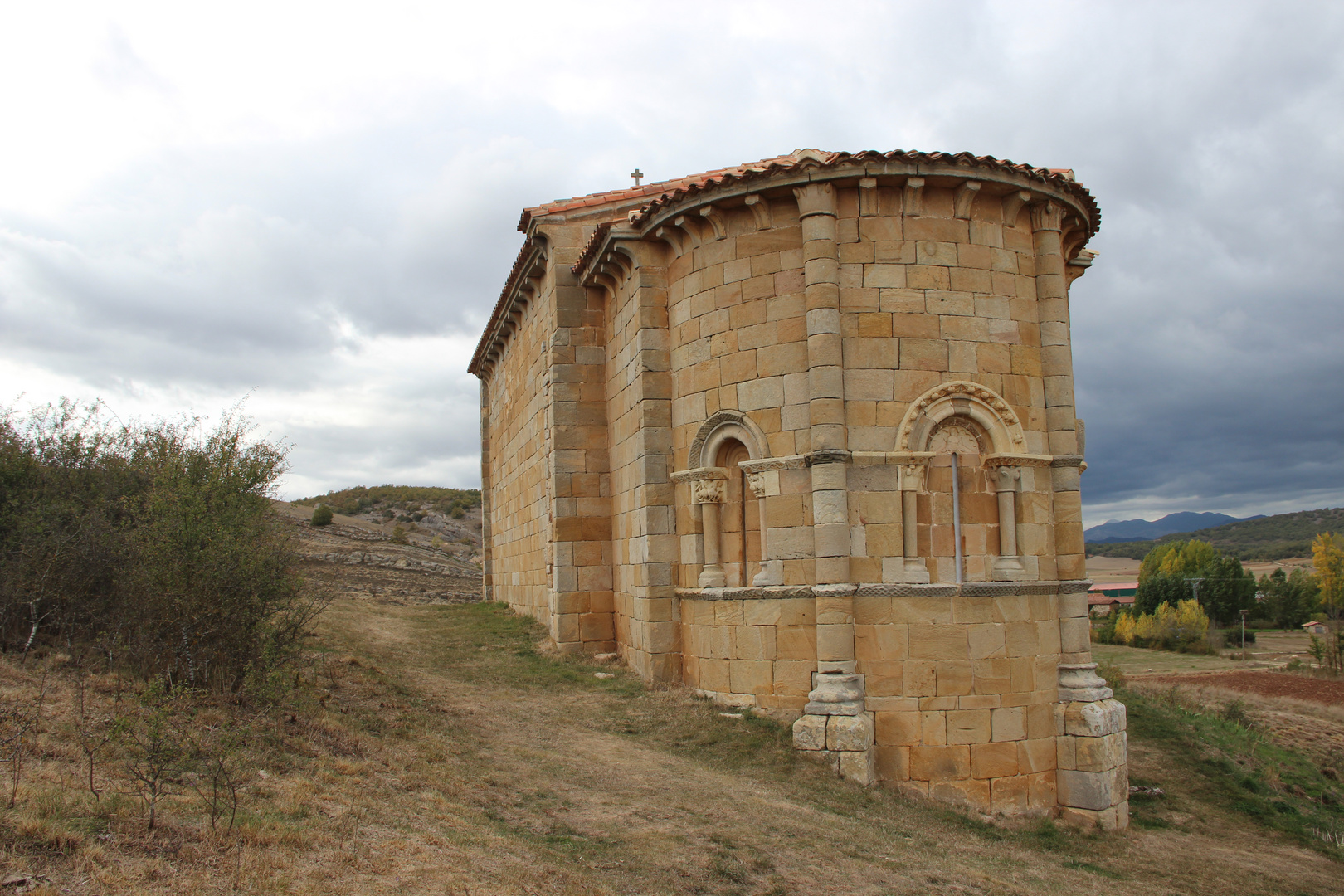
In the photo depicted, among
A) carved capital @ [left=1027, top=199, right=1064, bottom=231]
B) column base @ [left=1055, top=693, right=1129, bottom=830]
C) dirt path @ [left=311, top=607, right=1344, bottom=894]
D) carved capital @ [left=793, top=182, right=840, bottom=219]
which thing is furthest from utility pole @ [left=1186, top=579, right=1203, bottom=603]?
carved capital @ [left=793, top=182, right=840, bottom=219]

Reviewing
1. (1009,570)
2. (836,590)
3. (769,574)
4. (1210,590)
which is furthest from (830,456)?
(1210,590)

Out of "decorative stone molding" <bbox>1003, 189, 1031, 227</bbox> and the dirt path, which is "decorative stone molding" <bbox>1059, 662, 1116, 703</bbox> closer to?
the dirt path

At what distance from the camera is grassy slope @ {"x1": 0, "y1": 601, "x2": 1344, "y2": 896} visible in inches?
181

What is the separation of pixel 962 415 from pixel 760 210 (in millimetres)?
3249

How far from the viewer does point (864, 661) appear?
8.91 m

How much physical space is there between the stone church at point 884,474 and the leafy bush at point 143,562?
461 cm

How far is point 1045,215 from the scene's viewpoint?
1010 centimetres

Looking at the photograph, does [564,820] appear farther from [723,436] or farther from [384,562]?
[384,562]

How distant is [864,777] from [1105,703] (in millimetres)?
2995

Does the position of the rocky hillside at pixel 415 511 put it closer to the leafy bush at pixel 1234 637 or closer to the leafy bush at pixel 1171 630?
the leafy bush at pixel 1171 630

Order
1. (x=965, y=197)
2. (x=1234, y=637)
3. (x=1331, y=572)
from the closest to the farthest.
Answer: (x=965, y=197) < (x=1331, y=572) < (x=1234, y=637)

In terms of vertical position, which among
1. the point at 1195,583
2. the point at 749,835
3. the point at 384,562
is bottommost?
the point at 1195,583

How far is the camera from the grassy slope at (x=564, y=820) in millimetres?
4598

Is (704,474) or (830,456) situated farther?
(704,474)
